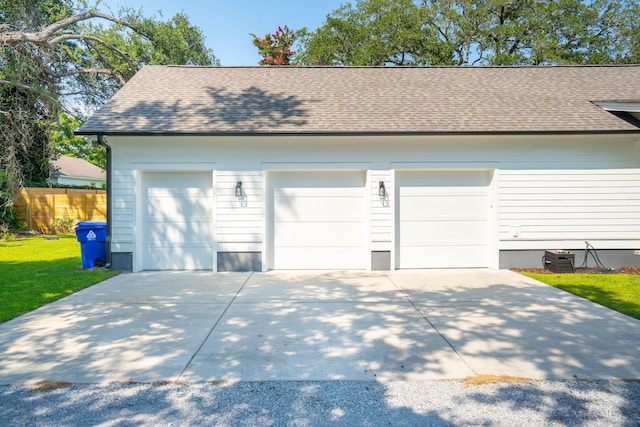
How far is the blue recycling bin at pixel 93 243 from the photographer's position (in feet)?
26.0

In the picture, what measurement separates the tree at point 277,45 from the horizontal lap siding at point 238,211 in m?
17.8

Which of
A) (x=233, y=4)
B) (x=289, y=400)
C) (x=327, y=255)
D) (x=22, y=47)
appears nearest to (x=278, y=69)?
(x=233, y=4)

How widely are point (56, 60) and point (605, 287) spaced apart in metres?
18.2

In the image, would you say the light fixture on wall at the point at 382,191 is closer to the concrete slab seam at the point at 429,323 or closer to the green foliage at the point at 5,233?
the concrete slab seam at the point at 429,323

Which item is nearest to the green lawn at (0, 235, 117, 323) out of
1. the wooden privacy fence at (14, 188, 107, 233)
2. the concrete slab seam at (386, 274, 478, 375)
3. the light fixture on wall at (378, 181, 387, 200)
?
the wooden privacy fence at (14, 188, 107, 233)

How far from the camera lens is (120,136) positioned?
7840mm

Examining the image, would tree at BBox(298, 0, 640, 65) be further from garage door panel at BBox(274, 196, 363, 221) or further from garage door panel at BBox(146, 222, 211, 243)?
garage door panel at BBox(146, 222, 211, 243)

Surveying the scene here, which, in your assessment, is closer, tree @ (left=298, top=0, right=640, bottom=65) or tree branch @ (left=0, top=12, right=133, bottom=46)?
tree branch @ (left=0, top=12, right=133, bottom=46)

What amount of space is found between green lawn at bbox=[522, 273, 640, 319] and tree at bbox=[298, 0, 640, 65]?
15.0 metres

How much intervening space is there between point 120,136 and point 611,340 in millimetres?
8805

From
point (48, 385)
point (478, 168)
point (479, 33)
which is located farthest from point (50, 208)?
point (479, 33)

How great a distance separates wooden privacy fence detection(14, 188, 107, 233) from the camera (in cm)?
1459

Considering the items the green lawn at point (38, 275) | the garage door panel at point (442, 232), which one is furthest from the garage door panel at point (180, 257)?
the garage door panel at point (442, 232)

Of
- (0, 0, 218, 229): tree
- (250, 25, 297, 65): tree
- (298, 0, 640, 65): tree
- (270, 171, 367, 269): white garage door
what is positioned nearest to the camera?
(270, 171, 367, 269): white garage door
